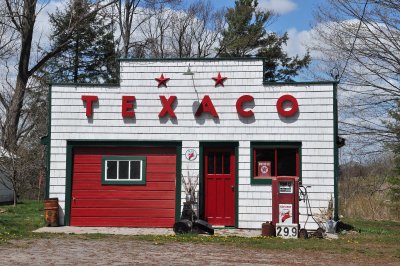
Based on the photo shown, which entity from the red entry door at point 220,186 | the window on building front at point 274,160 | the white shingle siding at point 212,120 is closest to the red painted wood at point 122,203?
the white shingle siding at point 212,120

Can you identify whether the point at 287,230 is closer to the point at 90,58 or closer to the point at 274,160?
the point at 274,160

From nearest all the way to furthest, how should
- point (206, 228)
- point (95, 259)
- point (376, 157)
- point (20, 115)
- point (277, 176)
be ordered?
1. point (95, 259)
2. point (206, 228)
3. point (277, 176)
4. point (376, 157)
5. point (20, 115)

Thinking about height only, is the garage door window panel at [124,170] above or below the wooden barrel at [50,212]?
above

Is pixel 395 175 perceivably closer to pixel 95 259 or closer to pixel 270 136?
pixel 270 136

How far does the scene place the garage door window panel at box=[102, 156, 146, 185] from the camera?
51.3ft

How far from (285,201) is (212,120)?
120 inches

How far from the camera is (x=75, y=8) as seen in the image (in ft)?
104

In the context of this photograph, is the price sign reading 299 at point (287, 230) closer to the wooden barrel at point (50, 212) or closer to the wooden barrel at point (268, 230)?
the wooden barrel at point (268, 230)

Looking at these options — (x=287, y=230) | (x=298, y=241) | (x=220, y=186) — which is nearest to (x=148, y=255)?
(x=298, y=241)

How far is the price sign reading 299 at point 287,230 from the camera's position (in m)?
13.5

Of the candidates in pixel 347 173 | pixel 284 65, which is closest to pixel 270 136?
pixel 347 173

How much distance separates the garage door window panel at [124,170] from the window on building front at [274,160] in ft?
9.87

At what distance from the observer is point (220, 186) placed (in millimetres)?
15570

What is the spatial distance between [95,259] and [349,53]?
14071 mm
